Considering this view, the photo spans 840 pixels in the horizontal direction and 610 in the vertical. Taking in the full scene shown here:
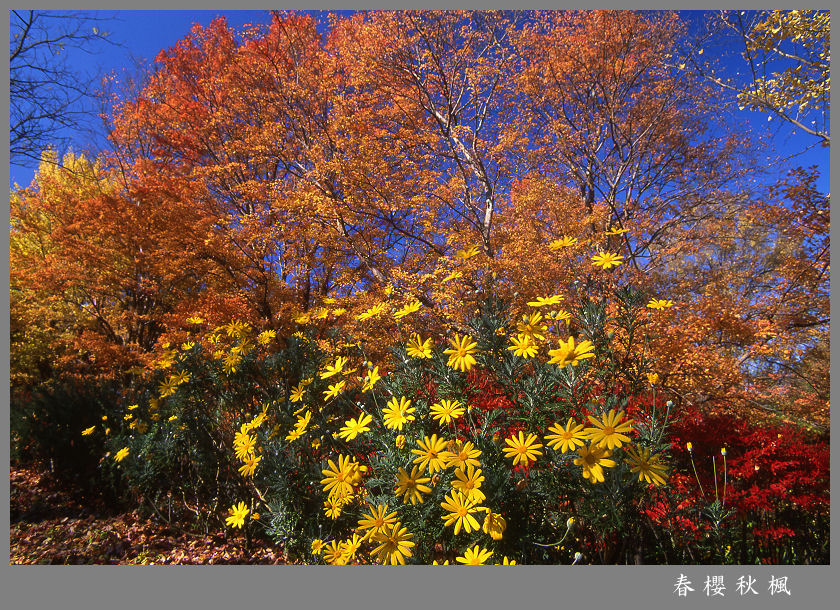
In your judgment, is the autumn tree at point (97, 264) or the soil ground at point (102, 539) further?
the autumn tree at point (97, 264)

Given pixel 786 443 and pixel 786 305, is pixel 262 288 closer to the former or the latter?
pixel 786 443

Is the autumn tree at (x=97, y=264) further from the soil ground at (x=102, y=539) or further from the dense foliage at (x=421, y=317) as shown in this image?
the soil ground at (x=102, y=539)

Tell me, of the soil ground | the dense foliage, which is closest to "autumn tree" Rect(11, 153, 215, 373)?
the dense foliage

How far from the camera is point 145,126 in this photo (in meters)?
8.32

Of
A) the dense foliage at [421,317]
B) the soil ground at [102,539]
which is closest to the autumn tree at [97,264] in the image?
the dense foliage at [421,317]

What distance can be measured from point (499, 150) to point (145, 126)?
7611mm

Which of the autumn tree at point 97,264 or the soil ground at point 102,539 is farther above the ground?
the autumn tree at point 97,264

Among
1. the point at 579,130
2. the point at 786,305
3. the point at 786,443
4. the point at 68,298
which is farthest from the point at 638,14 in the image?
the point at 68,298

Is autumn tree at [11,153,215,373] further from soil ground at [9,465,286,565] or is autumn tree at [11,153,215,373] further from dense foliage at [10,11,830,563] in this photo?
soil ground at [9,465,286,565]

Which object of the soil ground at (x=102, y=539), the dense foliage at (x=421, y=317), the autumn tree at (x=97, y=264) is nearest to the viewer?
the dense foliage at (x=421, y=317)

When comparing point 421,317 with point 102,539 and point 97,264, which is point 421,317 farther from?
point 97,264

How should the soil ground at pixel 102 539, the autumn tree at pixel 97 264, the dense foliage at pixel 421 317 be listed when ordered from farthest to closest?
the autumn tree at pixel 97 264
the soil ground at pixel 102 539
the dense foliage at pixel 421 317

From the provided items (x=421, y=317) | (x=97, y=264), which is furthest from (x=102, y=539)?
(x=97, y=264)

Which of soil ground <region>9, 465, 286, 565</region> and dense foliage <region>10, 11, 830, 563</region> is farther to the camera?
soil ground <region>9, 465, 286, 565</region>
